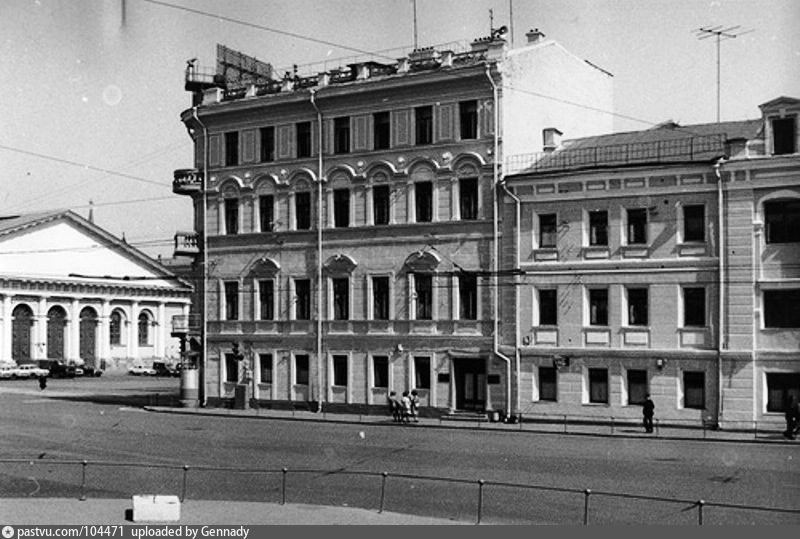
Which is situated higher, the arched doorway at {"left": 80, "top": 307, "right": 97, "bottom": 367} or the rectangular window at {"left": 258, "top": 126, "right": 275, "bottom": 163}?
the rectangular window at {"left": 258, "top": 126, "right": 275, "bottom": 163}

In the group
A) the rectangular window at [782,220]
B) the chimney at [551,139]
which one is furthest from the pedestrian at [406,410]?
the rectangular window at [782,220]

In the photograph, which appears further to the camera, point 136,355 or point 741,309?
point 136,355

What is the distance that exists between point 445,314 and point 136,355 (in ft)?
232

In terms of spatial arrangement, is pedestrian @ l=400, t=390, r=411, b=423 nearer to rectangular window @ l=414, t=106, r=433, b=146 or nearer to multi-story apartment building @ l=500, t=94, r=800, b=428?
multi-story apartment building @ l=500, t=94, r=800, b=428

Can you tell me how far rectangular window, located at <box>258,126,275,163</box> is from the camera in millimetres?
49719

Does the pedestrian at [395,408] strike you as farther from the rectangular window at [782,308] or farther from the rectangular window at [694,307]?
the rectangular window at [782,308]

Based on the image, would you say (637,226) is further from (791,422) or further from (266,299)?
(266,299)

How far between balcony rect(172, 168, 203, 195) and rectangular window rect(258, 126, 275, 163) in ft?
13.4

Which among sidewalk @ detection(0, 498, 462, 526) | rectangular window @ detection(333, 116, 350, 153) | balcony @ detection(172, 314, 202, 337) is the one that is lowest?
sidewalk @ detection(0, 498, 462, 526)

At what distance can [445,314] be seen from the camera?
44531 millimetres

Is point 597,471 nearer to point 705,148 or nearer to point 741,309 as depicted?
A: point 741,309

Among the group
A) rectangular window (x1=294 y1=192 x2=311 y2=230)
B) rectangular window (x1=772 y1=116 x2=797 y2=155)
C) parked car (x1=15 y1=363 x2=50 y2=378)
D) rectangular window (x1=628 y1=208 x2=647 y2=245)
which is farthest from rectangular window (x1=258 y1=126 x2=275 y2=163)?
parked car (x1=15 y1=363 x2=50 y2=378)

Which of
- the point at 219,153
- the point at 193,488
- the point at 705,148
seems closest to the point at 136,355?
the point at 219,153

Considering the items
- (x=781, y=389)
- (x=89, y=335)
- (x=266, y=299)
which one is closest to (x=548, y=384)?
(x=781, y=389)
